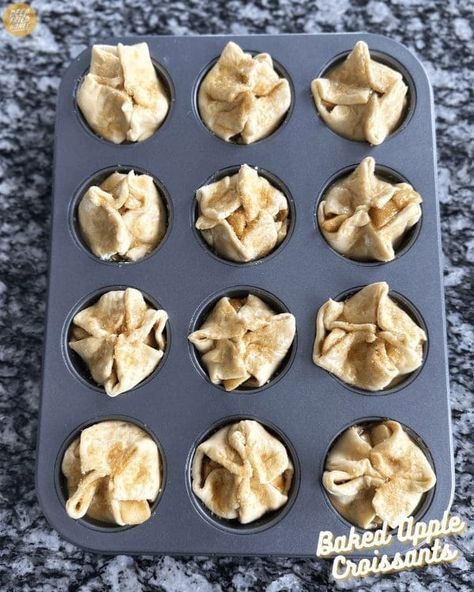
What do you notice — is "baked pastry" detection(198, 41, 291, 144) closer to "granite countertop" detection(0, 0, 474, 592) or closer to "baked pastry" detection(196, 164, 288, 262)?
"baked pastry" detection(196, 164, 288, 262)

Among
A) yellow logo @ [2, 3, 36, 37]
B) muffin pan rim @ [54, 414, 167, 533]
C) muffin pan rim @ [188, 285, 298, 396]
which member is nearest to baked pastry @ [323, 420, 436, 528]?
muffin pan rim @ [188, 285, 298, 396]

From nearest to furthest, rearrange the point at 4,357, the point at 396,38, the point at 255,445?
1. the point at 255,445
2. the point at 4,357
3. the point at 396,38

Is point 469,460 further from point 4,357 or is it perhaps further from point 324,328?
point 4,357

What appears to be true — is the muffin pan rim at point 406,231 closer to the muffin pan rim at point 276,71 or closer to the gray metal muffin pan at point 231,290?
the gray metal muffin pan at point 231,290

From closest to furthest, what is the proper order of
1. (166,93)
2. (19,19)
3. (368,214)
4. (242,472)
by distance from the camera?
(242,472), (368,214), (166,93), (19,19)

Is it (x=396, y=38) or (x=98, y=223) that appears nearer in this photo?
(x=98, y=223)

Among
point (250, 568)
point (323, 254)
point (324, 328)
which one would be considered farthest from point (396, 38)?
point (250, 568)

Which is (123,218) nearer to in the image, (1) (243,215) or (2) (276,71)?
(1) (243,215)

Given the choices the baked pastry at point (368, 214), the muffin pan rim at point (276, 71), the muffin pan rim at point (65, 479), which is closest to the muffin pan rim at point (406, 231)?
the baked pastry at point (368, 214)

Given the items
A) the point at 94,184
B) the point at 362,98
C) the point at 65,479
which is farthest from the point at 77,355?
the point at 362,98
